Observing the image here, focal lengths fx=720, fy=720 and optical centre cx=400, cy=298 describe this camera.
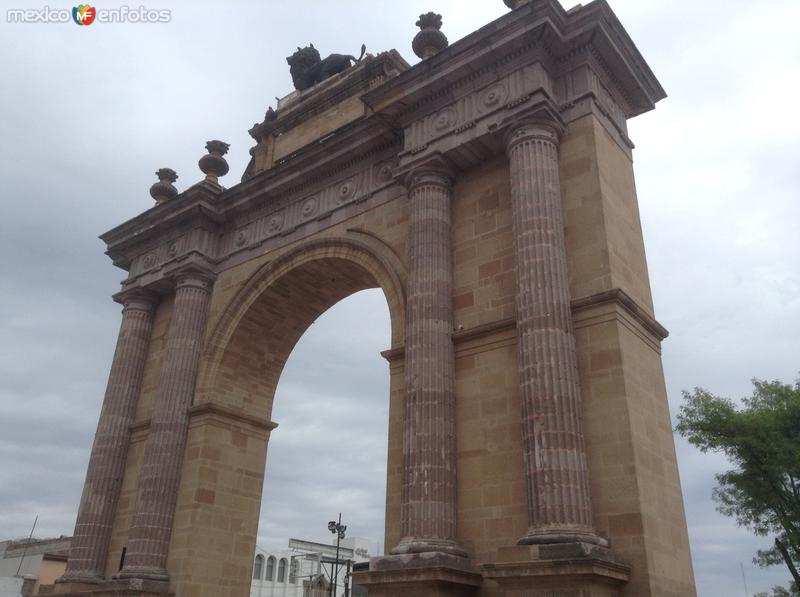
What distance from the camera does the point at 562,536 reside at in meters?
9.38

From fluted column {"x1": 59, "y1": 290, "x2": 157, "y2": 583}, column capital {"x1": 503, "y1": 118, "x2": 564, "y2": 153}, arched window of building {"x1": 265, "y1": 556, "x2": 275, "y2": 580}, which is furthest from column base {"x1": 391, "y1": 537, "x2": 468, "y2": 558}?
arched window of building {"x1": 265, "y1": 556, "x2": 275, "y2": 580}

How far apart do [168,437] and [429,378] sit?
7313mm

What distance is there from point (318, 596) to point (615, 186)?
97.3ft

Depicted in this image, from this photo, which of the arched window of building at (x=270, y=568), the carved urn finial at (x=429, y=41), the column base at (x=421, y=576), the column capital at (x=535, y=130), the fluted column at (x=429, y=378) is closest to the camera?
the column base at (x=421, y=576)

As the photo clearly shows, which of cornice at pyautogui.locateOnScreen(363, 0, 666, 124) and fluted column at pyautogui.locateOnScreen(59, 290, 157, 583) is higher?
cornice at pyautogui.locateOnScreen(363, 0, 666, 124)

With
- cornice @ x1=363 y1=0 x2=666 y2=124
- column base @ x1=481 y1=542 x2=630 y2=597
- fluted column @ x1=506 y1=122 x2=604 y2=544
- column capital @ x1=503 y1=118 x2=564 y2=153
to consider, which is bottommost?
column base @ x1=481 y1=542 x2=630 y2=597

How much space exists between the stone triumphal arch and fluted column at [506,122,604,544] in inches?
1.4

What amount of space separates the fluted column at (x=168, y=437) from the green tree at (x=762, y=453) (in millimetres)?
15789

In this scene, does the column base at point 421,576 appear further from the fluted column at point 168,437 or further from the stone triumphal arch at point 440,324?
the fluted column at point 168,437

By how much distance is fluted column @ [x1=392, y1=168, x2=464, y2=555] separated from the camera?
11000 mm

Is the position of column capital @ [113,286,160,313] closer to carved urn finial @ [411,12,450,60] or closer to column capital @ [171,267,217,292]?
column capital @ [171,267,217,292]

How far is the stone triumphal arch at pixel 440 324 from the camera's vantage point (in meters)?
10.3

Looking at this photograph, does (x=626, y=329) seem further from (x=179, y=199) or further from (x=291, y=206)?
(x=179, y=199)

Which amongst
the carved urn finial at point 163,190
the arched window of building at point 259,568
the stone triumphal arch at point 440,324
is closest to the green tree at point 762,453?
the stone triumphal arch at point 440,324
